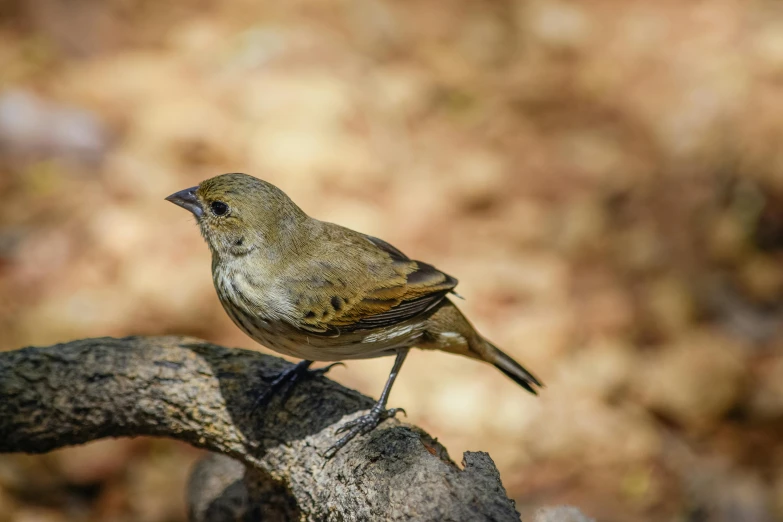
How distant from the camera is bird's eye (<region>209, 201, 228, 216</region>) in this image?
4.03 meters

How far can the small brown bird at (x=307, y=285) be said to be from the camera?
387 centimetres

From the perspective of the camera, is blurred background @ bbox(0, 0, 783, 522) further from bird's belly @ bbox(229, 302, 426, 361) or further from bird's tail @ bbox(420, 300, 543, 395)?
bird's belly @ bbox(229, 302, 426, 361)

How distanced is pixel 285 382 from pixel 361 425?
1.56ft

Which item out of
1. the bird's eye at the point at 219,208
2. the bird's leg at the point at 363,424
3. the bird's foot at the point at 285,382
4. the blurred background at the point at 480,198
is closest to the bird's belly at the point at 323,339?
the bird's foot at the point at 285,382

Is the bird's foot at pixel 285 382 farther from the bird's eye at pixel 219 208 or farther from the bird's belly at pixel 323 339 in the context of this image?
the bird's eye at pixel 219 208

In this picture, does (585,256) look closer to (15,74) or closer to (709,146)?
(709,146)

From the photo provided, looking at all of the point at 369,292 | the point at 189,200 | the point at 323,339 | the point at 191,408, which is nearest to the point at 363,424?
the point at 323,339

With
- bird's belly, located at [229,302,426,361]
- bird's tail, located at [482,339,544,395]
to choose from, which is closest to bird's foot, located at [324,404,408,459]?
bird's belly, located at [229,302,426,361]

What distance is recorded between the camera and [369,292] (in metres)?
4.07

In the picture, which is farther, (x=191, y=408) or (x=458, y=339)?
(x=458, y=339)

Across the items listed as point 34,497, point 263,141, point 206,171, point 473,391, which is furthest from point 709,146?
point 34,497

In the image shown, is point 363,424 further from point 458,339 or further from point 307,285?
point 458,339

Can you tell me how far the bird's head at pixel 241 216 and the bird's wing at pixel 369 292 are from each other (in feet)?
0.90

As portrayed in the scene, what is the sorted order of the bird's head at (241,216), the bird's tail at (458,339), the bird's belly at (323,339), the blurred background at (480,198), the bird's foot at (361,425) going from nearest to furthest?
the bird's foot at (361,425) < the bird's belly at (323,339) < the bird's head at (241,216) < the bird's tail at (458,339) < the blurred background at (480,198)
